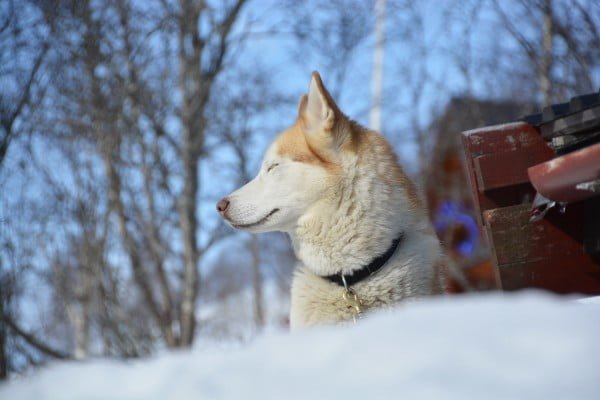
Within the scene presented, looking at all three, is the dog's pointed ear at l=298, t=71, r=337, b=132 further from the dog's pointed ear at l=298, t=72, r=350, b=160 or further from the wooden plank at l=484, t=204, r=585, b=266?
the wooden plank at l=484, t=204, r=585, b=266

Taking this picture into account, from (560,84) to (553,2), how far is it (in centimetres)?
97

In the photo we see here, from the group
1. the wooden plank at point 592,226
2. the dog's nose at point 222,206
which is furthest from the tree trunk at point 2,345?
the wooden plank at point 592,226

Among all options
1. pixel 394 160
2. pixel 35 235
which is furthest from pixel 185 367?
pixel 35 235

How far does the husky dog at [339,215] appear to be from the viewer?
2867 mm

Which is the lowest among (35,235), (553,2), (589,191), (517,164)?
(589,191)

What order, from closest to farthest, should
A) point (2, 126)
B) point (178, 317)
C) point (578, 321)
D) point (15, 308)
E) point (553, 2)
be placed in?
point (578, 321) < point (2, 126) < point (15, 308) < point (553, 2) < point (178, 317)

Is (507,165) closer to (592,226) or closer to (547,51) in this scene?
(592,226)

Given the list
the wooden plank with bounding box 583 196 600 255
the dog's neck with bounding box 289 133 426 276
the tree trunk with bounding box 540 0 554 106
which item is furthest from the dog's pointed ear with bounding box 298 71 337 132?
the tree trunk with bounding box 540 0 554 106

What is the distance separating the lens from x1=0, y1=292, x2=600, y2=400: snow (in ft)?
3.39

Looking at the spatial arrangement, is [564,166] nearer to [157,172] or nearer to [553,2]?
[553,2]

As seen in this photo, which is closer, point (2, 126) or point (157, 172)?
point (2, 126)

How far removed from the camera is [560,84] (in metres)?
6.33

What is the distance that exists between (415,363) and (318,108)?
7.95 ft

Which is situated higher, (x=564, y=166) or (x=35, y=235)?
(x=35, y=235)
